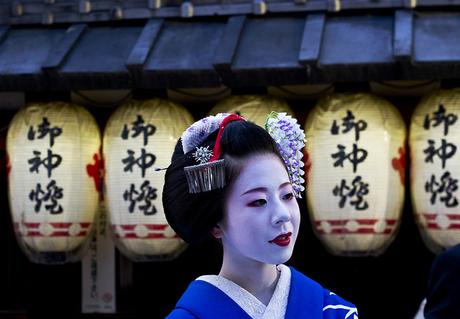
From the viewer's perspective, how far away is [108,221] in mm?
8445

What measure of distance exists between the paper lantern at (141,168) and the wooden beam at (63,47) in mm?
667

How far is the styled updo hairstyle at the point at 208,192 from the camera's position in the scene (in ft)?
9.24

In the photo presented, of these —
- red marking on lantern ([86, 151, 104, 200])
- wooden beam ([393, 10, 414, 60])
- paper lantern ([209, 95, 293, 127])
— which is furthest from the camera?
red marking on lantern ([86, 151, 104, 200])

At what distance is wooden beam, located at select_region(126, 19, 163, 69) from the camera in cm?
761

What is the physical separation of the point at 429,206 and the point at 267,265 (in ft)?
15.8

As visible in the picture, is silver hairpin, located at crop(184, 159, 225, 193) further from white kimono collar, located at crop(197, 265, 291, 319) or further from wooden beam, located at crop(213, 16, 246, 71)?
wooden beam, located at crop(213, 16, 246, 71)

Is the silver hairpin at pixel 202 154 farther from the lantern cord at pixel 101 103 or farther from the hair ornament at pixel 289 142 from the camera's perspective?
the lantern cord at pixel 101 103

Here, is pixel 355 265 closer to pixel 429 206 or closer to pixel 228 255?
pixel 429 206

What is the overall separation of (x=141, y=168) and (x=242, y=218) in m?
5.10

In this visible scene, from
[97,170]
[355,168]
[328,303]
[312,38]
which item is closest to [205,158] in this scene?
[328,303]

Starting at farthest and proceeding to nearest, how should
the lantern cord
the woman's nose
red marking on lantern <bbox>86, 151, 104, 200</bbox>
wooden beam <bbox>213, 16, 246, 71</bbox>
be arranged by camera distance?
the lantern cord → red marking on lantern <bbox>86, 151, 104, 200</bbox> → wooden beam <bbox>213, 16, 246, 71</bbox> → the woman's nose

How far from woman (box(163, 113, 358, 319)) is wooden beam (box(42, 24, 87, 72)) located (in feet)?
16.7

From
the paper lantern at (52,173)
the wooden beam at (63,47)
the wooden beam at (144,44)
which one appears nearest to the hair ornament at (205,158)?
the wooden beam at (144,44)

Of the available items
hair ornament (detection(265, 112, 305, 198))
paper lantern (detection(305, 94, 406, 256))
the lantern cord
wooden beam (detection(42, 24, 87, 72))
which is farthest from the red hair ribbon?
the lantern cord
